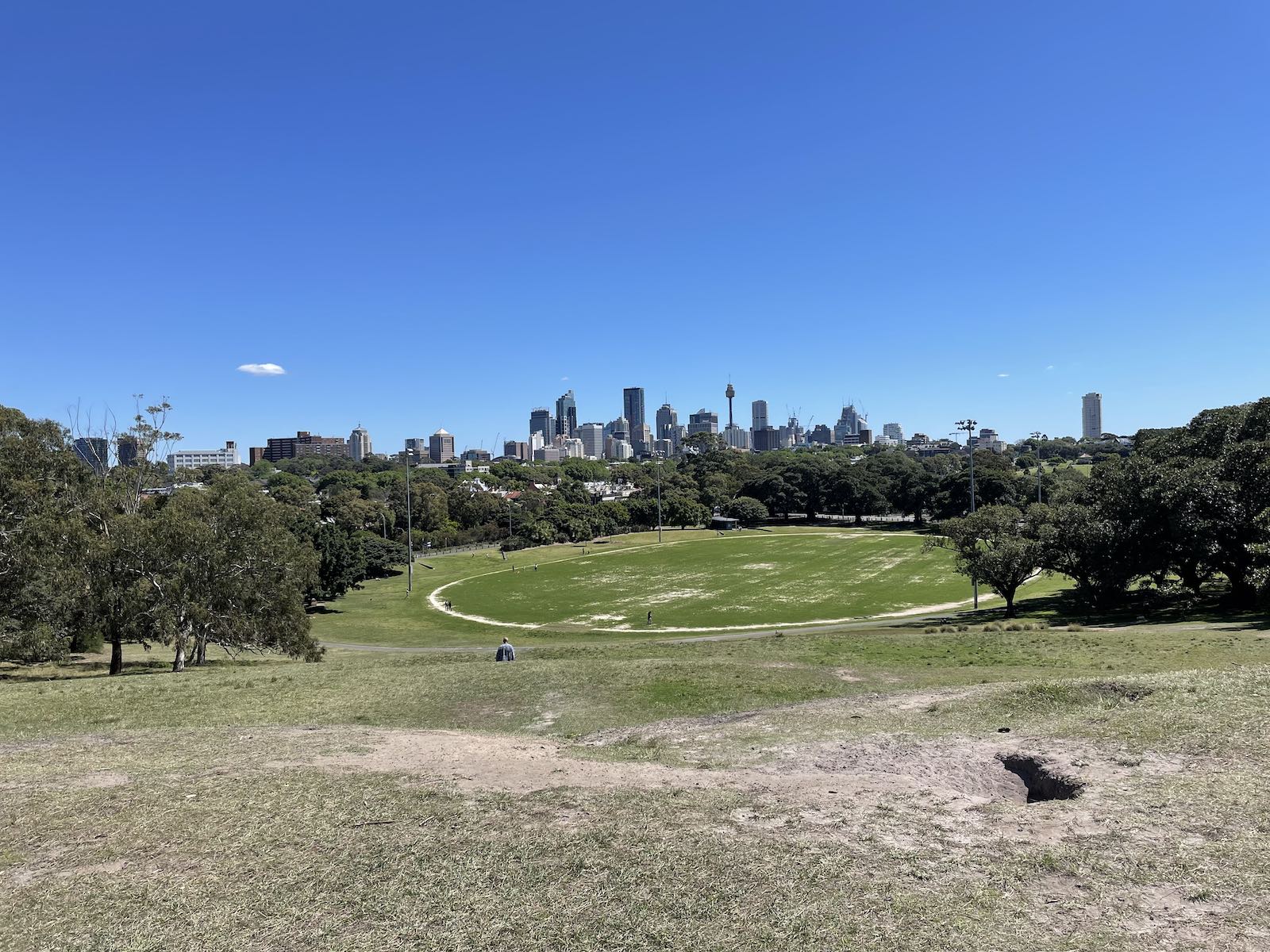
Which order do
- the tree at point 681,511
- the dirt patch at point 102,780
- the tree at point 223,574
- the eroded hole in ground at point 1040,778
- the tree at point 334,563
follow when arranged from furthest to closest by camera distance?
1. the tree at point 681,511
2. the tree at point 334,563
3. the tree at point 223,574
4. the dirt patch at point 102,780
5. the eroded hole in ground at point 1040,778

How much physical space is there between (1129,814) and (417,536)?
370 ft

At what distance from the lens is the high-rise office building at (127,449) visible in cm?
5394

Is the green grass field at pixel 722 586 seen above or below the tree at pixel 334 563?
below

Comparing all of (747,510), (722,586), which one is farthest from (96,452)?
(747,510)

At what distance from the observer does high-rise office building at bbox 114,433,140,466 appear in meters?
53.9

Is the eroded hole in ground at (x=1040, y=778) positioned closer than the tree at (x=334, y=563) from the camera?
Yes

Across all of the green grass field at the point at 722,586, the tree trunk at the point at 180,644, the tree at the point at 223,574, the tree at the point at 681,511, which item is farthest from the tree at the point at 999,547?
the tree at the point at 681,511

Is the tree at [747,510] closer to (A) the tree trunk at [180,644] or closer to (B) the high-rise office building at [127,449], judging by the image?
(B) the high-rise office building at [127,449]

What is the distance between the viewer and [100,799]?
11.2 meters

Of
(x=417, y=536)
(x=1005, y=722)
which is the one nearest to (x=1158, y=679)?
(x=1005, y=722)

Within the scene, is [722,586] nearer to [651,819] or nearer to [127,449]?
[127,449]

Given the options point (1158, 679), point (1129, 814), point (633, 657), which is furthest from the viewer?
point (633, 657)

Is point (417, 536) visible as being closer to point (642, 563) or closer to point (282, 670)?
point (642, 563)

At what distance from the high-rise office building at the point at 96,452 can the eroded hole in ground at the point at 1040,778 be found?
52226mm
